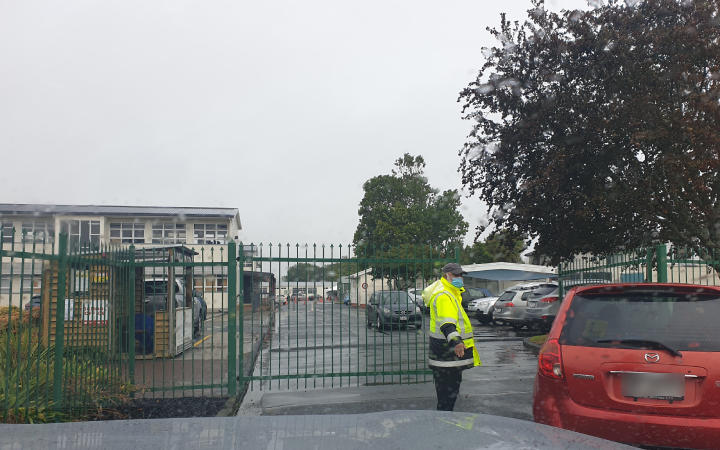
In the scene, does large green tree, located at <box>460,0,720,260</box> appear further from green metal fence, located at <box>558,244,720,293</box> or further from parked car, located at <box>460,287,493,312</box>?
parked car, located at <box>460,287,493,312</box>

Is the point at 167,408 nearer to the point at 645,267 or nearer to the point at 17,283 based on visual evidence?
the point at 17,283

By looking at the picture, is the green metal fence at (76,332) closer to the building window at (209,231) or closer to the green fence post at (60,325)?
the green fence post at (60,325)

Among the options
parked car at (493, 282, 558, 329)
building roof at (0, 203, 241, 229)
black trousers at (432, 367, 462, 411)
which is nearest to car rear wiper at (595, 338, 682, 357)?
black trousers at (432, 367, 462, 411)

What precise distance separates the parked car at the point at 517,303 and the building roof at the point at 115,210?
119 feet

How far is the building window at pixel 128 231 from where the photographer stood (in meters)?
52.1

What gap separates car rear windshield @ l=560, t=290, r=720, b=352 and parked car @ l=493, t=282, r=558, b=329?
1358 cm

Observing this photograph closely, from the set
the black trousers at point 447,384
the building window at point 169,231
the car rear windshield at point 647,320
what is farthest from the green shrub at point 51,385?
the building window at point 169,231

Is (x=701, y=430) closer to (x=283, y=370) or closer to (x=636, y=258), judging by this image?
(x=636, y=258)

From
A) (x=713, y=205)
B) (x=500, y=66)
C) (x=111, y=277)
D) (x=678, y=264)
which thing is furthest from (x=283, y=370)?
(x=713, y=205)

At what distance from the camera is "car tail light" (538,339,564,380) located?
430 centimetres

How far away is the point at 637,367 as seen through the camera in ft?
13.3

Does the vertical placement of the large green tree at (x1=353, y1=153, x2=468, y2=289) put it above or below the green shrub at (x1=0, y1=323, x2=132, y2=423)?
above

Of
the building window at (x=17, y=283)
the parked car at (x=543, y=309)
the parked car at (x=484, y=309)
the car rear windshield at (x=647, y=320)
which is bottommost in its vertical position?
the parked car at (x=484, y=309)

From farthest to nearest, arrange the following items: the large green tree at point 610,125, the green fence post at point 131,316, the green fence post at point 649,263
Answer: the large green tree at point 610,125, the green fence post at point 649,263, the green fence post at point 131,316
